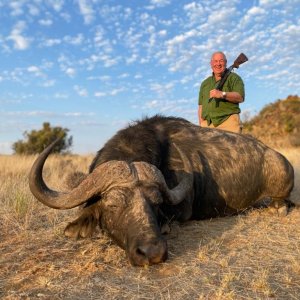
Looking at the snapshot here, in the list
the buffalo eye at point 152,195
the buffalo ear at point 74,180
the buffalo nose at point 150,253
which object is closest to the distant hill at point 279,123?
the buffalo ear at point 74,180

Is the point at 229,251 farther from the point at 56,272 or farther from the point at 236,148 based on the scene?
the point at 236,148

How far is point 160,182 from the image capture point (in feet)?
14.3

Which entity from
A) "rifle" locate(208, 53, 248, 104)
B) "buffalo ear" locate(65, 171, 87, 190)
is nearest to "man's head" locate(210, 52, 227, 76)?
"rifle" locate(208, 53, 248, 104)

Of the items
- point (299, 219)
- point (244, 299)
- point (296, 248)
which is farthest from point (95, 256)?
point (299, 219)

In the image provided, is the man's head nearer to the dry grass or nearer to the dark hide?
the dark hide

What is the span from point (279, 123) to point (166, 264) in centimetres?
2699

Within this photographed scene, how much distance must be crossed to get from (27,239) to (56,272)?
48.0 inches

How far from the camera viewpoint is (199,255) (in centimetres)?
396

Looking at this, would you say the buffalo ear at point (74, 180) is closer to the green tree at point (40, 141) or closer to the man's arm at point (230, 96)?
the man's arm at point (230, 96)

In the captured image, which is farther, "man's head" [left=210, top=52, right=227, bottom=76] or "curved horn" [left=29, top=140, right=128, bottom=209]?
"man's head" [left=210, top=52, right=227, bottom=76]

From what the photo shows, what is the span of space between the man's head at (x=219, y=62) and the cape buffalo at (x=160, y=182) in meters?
2.32

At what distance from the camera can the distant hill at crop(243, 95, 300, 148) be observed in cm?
2348

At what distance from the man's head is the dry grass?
397cm

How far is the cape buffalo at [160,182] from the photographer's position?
159 inches
